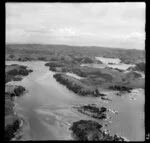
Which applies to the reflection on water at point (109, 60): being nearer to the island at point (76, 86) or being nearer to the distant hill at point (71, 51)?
the distant hill at point (71, 51)

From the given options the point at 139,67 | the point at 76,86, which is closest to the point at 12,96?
the point at 76,86

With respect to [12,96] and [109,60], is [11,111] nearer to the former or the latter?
[12,96]

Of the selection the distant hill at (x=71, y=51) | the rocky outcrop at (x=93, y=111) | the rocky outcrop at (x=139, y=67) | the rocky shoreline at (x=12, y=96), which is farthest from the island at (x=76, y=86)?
the rocky outcrop at (x=139, y=67)

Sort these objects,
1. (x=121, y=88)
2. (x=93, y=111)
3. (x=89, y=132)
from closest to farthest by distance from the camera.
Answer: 1. (x=89, y=132)
2. (x=93, y=111)
3. (x=121, y=88)

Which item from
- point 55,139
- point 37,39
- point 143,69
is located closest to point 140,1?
point 143,69

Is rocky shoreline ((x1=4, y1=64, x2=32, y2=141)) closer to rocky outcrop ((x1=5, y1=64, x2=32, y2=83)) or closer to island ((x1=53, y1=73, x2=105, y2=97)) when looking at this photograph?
rocky outcrop ((x1=5, y1=64, x2=32, y2=83))

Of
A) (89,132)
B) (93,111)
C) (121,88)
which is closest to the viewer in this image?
(89,132)

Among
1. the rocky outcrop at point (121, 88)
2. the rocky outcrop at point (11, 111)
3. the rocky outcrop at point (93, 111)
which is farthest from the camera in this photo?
the rocky outcrop at point (121, 88)
